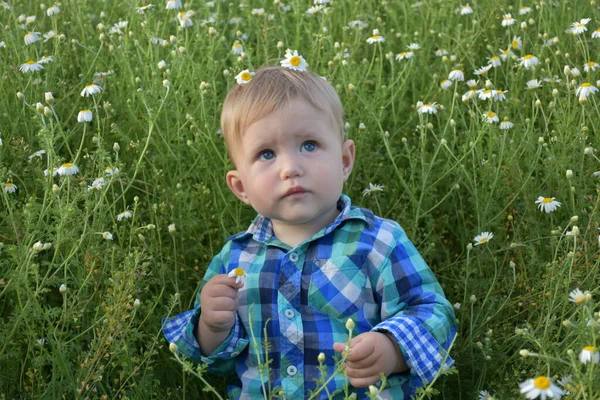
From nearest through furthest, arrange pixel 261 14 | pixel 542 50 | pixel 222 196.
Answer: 1. pixel 222 196
2. pixel 542 50
3. pixel 261 14

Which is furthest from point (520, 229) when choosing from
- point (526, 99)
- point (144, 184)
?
point (144, 184)

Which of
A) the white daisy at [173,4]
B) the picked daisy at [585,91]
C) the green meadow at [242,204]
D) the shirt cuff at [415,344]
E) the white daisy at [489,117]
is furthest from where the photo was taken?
the white daisy at [173,4]

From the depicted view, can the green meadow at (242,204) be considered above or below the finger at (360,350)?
below

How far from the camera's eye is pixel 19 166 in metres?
3.61

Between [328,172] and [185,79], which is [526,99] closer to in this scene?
[185,79]

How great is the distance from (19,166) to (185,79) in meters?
0.82

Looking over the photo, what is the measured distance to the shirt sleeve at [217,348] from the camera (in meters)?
2.81

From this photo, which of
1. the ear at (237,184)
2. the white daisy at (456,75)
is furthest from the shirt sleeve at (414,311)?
the white daisy at (456,75)

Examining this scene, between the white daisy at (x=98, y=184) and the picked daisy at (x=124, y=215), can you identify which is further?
the picked daisy at (x=124, y=215)

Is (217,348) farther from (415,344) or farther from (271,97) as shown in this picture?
(271,97)

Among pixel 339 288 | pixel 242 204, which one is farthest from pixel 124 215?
pixel 339 288

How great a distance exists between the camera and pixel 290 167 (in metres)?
2.63

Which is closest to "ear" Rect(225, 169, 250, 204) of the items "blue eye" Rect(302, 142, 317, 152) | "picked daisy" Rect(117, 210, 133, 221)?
"blue eye" Rect(302, 142, 317, 152)

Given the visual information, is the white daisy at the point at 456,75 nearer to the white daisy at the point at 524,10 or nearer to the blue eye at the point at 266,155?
the white daisy at the point at 524,10
